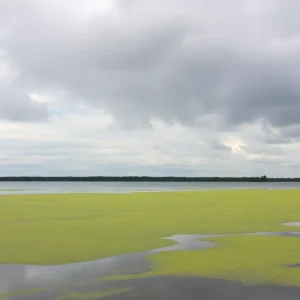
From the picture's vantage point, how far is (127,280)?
695 centimetres

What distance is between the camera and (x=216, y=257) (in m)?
8.82

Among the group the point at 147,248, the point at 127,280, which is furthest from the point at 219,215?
the point at 127,280

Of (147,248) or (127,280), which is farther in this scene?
(147,248)

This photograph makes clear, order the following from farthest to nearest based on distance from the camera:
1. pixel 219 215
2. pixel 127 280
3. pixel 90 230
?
pixel 219 215, pixel 90 230, pixel 127 280

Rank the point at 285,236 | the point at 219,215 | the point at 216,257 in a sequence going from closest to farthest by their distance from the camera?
the point at 216,257 < the point at 285,236 < the point at 219,215

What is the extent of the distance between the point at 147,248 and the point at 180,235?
2.28 meters

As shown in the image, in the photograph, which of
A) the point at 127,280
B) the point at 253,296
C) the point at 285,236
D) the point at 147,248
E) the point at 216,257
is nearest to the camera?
the point at 253,296

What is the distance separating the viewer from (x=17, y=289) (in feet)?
21.2

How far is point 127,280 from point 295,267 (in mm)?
3091

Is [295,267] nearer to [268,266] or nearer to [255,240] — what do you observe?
[268,266]

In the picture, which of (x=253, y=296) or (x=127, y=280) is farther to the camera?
(x=127, y=280)

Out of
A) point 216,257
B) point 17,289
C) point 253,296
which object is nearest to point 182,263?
point 216,257

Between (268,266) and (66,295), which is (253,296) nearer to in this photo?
(268,266)

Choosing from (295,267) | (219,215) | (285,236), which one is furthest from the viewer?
(219,215)
